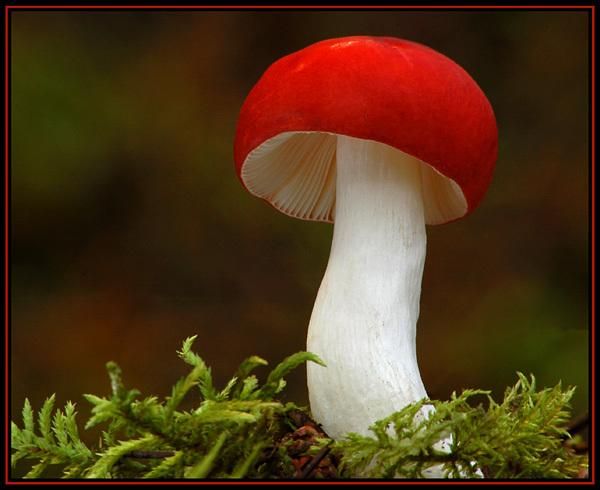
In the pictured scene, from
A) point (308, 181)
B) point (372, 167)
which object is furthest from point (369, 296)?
point (308, 181)

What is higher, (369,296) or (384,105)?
(384,105)

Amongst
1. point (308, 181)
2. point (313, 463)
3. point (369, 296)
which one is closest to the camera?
point (313, 463)

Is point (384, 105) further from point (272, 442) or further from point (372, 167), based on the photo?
point (272, 442)

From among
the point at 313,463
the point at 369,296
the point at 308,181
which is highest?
the point at 308,181

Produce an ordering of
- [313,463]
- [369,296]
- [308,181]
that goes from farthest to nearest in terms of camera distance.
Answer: [308,181] → [369,296] → [313,463]

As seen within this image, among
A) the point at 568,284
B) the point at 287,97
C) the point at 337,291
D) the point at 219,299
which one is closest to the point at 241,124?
the point at 287,97

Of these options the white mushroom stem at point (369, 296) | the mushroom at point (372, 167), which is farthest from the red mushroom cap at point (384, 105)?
the white mushroom stem at point (369, 296)

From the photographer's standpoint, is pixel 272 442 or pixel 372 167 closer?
pixel 272 442

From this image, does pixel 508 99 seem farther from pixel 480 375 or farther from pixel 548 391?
pixel 548 391

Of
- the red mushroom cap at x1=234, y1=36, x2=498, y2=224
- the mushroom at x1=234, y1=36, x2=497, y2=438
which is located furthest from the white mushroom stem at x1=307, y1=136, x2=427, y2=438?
the red mushroom cap at x1=234, y1=36, x2=498, y2=224
